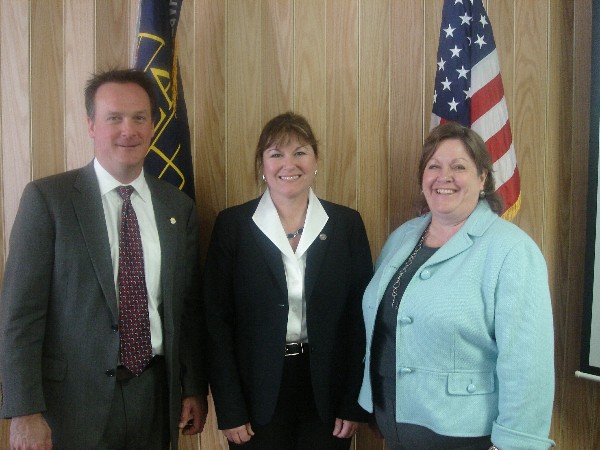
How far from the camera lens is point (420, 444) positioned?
4.83ft

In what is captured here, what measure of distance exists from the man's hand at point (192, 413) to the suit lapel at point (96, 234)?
0.50 metres

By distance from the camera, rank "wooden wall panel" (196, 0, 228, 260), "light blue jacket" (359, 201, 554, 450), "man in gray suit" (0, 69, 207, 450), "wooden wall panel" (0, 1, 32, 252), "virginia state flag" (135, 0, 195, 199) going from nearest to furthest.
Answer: "light blue jacket" (359, 201, 554, 450)
"man in gray suit" (0, 69, 207, 450)
"virginia state flag" (135, 0, 195, 199)
"wooden wall panel" (0, 1, 32, 252)
"wooden wall panel" (196, 0, 228, 260)

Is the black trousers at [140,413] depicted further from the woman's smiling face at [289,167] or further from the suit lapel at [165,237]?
the woman's smiling face at [289,167]

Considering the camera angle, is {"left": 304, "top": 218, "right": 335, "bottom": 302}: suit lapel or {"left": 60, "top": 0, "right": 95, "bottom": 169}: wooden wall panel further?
{"left": 60, "top": 0, "right": 95, "bottom": 169}: wooden wall panel

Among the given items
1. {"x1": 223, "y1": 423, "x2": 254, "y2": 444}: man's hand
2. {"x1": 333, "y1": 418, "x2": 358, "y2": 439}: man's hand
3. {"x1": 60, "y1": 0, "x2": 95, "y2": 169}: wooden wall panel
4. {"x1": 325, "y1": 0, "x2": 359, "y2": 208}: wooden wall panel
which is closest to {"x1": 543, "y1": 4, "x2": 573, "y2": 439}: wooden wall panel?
{"x1": 325, "y1": 0, "x2": 359, "y2": 208}: wooden wall panel

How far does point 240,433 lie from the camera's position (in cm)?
171

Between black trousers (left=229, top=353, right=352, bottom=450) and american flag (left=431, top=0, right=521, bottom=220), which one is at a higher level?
american flag (left=431, top=0, right=521, bottom=220)

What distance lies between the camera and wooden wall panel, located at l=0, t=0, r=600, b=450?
2.27 m

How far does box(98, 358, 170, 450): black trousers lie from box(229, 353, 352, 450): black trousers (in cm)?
28

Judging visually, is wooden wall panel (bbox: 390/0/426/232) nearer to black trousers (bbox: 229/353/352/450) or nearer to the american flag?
the american flag

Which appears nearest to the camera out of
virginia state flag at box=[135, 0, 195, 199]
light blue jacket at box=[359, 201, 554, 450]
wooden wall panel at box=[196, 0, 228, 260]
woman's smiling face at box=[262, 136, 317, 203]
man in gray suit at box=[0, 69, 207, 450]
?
light blue jacket at box=[359, 201, 554, 450]

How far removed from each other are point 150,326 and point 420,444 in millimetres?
898

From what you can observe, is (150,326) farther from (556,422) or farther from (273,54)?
(556,422)

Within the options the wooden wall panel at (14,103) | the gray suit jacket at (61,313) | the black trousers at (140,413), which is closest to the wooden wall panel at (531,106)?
the black trousers at (140,413)
